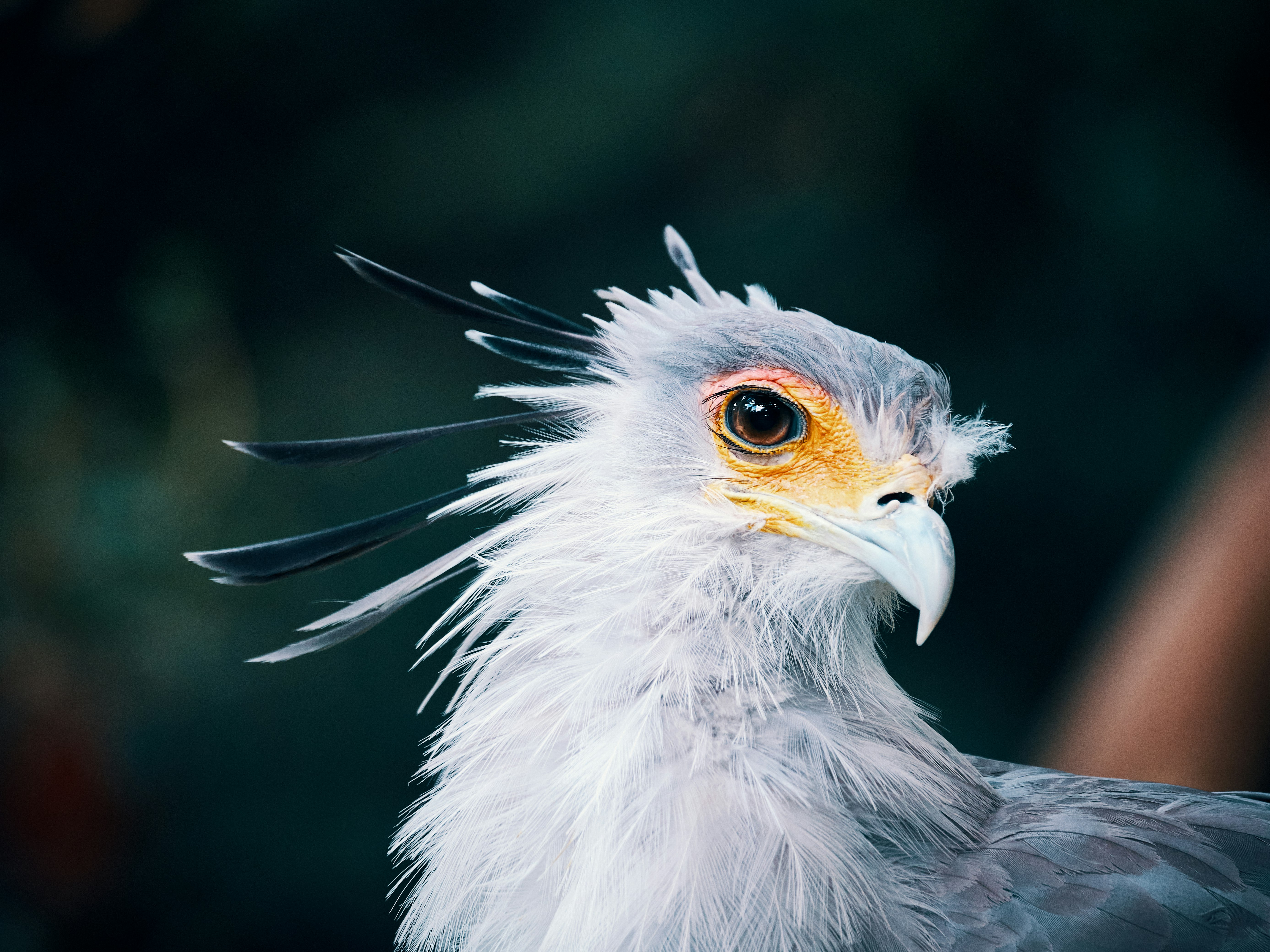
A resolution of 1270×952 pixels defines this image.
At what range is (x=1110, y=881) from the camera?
3.73 ft

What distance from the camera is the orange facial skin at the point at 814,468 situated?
4.05 ft

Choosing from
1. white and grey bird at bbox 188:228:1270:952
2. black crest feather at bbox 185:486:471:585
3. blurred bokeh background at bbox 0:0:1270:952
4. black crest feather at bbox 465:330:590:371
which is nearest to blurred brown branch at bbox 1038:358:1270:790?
blurred bokeh background at bbox 0:0:1270:952

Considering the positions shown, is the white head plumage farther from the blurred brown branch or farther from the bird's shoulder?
the blurred brown branch

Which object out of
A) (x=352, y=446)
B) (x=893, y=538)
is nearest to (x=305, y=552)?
(x=352, y=446)

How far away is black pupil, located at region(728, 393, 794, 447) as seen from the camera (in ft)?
4.13

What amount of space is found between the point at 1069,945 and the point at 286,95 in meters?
3.39

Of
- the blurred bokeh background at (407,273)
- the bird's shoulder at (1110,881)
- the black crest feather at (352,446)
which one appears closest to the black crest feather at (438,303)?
the black crest feather at (352,446)

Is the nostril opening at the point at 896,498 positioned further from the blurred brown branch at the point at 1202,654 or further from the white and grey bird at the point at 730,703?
the blurred brown branch at the point at 1202,654

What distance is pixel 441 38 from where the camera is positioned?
3297 mm

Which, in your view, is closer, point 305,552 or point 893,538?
point 893,538

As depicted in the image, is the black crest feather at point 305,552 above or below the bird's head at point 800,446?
below

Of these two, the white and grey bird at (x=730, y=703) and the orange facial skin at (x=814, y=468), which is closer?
the white and grey bird at (x=730, y=703)

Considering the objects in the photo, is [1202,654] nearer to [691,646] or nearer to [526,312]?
[691,646]

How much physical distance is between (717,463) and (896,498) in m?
0.25
